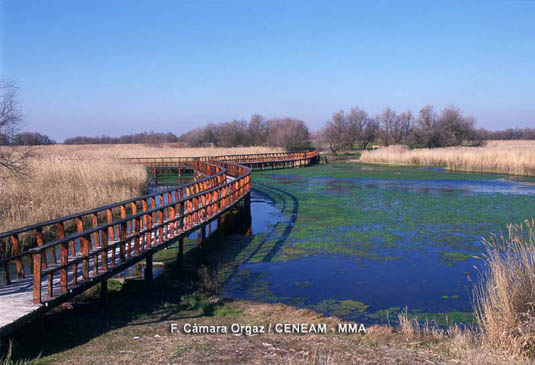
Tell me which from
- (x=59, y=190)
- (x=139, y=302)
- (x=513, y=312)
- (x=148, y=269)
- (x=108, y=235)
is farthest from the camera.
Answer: (x=59, y=190)

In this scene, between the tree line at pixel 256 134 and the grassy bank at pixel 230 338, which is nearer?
the grassy bank at pixel 230 338

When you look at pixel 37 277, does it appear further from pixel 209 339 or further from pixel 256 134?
pixel 256 134

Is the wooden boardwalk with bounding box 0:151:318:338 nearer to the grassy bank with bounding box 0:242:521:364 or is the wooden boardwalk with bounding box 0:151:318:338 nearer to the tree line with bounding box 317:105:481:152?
the grassy bank with bounding box 0:242:521:364

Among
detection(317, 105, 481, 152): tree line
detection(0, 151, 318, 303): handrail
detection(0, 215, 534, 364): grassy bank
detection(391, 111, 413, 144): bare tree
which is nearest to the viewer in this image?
detection(0, 215, 534, 364): grassy bank

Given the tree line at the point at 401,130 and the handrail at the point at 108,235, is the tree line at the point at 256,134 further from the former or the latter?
the handrail at the point at 108,235

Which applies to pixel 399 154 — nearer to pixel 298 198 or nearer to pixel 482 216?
pixel 298 198

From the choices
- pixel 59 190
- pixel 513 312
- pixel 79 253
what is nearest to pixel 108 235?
pixel 79 253

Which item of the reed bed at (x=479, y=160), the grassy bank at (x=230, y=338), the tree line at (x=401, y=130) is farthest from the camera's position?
the tree line at (x=401, y=130)

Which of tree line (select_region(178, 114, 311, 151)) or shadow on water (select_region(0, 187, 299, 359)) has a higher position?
tree line (select_region(178, 114, 311, 151))

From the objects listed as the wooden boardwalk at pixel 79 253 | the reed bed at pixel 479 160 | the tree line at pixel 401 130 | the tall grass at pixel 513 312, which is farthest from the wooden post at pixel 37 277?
the tree line at pixel 401 130

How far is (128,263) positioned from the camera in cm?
793

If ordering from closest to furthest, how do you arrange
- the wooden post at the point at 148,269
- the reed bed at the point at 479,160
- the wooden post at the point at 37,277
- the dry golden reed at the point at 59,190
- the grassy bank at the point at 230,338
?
1. the grassy bank at the point at 230,338
2. the wooden post at the point at 37,277
3. the wooden post at the point at 148,269
4. the dry golden reed at the point at 59,190
5. the reed bed at the point at 479,160

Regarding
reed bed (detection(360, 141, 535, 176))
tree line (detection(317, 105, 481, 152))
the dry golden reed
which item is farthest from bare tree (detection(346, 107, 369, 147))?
the dry golden reed

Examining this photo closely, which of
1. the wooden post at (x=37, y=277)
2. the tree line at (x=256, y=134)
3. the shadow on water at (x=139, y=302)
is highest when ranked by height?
the tree line at (x=256, y=134)
